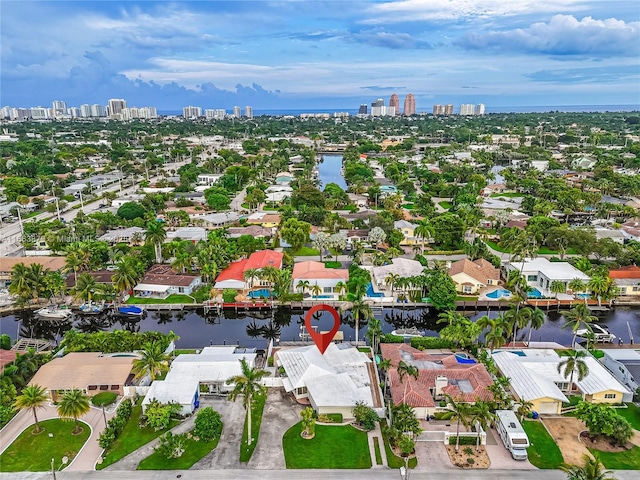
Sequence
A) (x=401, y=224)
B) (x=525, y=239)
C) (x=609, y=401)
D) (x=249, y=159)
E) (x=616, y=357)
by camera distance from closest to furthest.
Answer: (x=609, y=401)
(x=616, y=357)
(x=525, y=239)
(x=401, y=224)
(x=249, y=159)

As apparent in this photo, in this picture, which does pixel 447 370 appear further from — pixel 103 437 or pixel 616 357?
pixel 103 437

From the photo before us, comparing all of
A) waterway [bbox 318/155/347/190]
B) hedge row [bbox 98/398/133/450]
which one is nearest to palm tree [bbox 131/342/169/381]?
hedge row [bbox 98/398/133/450]

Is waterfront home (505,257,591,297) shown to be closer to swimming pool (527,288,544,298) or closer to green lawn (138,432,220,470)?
swimming pool (527,288,544,298)

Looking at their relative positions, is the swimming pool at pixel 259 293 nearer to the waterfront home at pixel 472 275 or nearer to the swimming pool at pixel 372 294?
the swimming pool at pixel 372 294

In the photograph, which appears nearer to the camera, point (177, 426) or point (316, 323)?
point (177, 426)

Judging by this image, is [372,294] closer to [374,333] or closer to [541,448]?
[374,333]

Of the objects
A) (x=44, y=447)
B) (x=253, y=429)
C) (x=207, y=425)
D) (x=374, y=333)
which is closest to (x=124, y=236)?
(x=44, y=447)

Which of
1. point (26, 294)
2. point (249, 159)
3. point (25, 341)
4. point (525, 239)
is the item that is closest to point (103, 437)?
point (25, 341)
